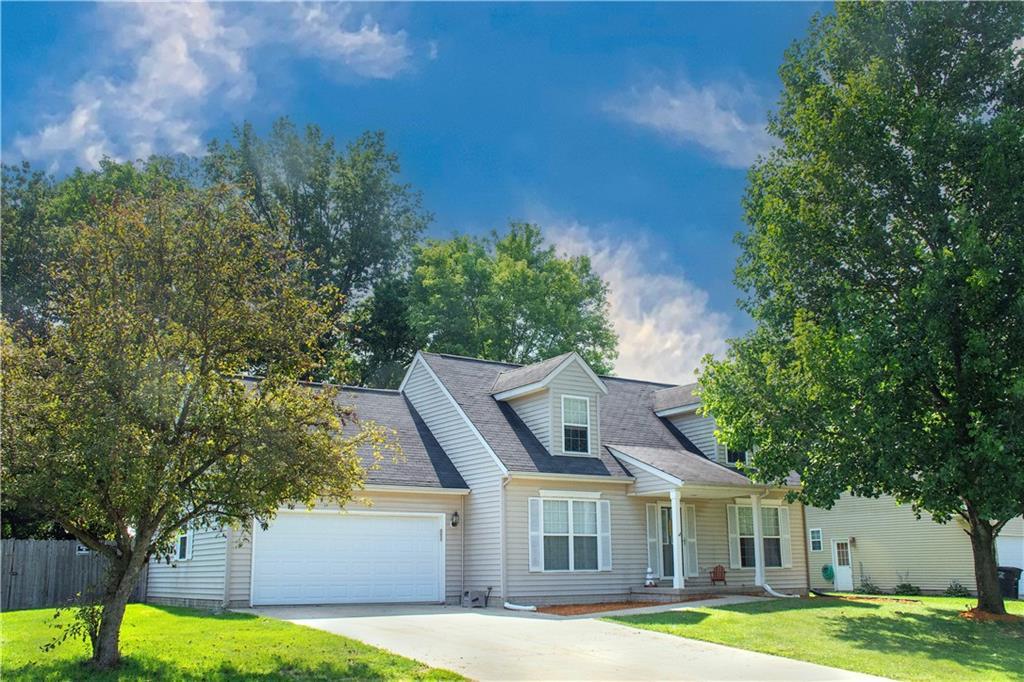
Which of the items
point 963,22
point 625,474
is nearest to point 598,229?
point 625,474

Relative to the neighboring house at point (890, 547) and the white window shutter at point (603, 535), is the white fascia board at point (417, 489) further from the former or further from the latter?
the neighboring house at point (890, 547)

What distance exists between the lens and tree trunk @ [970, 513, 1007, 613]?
57.3 feet

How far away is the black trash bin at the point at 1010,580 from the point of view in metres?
25.4

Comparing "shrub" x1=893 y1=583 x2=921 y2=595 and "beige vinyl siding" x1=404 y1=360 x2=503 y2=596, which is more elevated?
"beige vinyl siding" x1=404 y1=360 x2=503 y2=596

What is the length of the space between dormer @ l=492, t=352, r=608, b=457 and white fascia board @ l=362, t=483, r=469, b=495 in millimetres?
2592

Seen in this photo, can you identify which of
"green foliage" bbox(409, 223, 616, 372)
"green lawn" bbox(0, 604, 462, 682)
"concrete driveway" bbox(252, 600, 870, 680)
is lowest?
"concrete driveway" bbox(252, 600, 870, 680)

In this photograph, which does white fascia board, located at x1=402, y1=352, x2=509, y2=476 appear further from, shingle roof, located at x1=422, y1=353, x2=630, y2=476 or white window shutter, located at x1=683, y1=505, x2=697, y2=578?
white window shutter, located at x1=683, y1=505, x2=697, y2=578

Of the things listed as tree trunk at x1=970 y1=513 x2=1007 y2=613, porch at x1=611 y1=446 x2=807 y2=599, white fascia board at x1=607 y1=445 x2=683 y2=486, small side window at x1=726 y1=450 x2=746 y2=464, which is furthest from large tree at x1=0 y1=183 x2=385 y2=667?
small side window at x1=726 y1=450 x2=746 y2=464

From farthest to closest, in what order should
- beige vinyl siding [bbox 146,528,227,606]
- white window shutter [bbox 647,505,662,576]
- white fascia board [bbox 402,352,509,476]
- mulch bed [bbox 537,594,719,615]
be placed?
white window shutter [bbox 647,505,662,576] → white fascia board [bbox 402,352,509,476] → beige vinyl siding [bbox 146,528,227,606] → mulch bed [bbox 537,594,719,615]

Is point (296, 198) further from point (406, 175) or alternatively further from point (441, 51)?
point (441, 51)

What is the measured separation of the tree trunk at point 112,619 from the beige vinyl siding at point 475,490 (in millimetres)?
10287

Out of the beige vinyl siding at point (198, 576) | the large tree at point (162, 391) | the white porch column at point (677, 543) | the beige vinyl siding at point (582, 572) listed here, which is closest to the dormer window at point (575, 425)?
the beige vinyl siding at point (582, 572)

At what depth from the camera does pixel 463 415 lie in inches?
868

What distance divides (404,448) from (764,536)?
10431 mm
